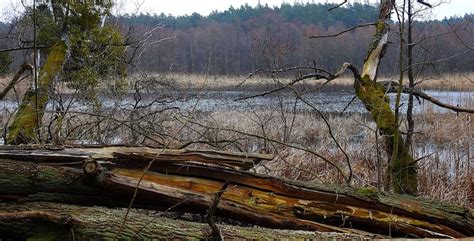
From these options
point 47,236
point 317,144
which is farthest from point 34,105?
point 317,144

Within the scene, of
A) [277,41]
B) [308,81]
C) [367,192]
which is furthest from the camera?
[277,41]

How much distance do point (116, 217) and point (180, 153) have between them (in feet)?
2.22

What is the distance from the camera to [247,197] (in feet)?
10.7

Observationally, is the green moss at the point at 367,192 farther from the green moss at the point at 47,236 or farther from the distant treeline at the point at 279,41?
the distant treeline at the point at 279,41

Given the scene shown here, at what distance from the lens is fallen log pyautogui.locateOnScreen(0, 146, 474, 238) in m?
3.03

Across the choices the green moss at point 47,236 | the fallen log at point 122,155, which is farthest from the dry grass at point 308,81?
the green moss at point 47,236

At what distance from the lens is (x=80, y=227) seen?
271 centimetres

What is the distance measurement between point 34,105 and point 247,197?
443 centimetres

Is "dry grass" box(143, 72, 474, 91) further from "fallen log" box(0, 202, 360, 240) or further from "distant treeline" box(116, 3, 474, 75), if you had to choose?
"fallen log" box(0, 202, 360, 240)

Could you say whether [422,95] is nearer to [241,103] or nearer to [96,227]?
[96,227]

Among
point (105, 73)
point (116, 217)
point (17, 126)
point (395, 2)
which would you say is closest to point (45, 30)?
point (105, 73)

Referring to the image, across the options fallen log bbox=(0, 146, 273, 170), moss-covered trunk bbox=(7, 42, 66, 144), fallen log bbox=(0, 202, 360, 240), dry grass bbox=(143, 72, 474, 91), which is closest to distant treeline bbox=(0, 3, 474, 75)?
dry grass bbox=(143, 72, 474, 91)

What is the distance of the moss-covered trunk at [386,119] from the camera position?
17.5ft

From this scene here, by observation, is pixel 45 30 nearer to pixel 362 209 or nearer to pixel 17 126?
pixel 17 126
